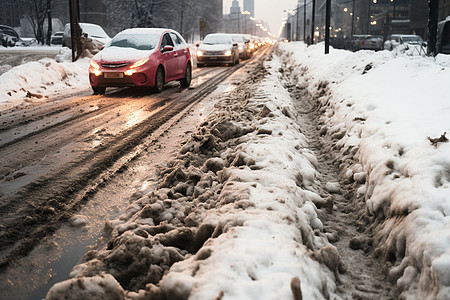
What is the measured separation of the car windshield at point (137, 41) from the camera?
1262 centimetres

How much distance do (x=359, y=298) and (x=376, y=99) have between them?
178 inches

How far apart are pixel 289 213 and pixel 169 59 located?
10276 mm

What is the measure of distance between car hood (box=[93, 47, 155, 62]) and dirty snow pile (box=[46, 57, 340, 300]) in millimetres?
7026

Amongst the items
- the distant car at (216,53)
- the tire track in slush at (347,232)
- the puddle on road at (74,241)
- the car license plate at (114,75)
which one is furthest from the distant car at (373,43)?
the puddle on road at (74,241)

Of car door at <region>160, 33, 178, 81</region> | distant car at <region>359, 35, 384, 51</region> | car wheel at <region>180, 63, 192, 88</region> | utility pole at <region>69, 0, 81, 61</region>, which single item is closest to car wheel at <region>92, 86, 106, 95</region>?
car door at <region>160, 33, 178, 81</region>

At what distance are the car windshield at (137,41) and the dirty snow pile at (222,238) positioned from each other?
25.9ft

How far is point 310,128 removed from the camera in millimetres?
7957

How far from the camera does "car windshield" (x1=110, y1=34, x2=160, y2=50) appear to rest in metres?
12.6

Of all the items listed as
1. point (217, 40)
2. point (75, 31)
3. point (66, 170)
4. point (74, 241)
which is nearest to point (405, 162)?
point (74, 241)

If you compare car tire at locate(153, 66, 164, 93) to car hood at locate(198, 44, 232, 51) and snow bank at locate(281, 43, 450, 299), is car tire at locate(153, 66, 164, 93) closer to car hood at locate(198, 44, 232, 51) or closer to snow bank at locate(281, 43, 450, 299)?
snow bank at locate(281, 43, 450, 299)

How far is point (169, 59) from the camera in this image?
13.1 m

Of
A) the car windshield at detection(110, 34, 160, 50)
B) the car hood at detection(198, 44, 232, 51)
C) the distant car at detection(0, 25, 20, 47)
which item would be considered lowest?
the car windshield at detection(110, 34, 160, 50)

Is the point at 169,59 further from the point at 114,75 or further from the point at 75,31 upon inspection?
the point at 75,31

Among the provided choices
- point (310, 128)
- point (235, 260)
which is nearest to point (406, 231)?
point (235, 260)
